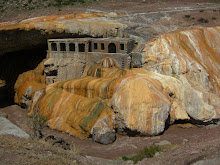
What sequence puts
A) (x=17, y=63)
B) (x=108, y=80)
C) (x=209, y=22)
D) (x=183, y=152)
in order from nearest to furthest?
1. (x=183, y=152)
2. (x=108, y=80)
3. (x=17, y=63)
4. (x=209, y=22)

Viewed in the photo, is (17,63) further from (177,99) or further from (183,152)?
(183,152)

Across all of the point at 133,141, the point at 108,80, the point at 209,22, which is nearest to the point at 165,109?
the point at 133,141

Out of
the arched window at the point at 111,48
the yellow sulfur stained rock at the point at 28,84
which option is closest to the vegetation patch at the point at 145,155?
the arched window at the point at 111,48

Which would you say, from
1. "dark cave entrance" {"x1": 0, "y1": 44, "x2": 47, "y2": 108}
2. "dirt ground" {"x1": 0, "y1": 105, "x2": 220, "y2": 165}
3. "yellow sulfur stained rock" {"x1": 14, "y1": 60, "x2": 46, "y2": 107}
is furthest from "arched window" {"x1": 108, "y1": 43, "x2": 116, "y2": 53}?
"dirt ground" {"x1": 0, "y1": 105, "x2": 220, "y2": 165}

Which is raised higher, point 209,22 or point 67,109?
point 209,22

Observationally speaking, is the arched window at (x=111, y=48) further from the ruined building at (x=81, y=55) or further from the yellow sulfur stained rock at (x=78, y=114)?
the yellow sulfur stained rock at (x=78, y=114)

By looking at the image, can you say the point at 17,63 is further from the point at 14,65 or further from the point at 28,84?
the point at 28,84

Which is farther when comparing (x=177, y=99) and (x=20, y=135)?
(x=177, y=99)

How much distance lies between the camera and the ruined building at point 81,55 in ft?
96.1

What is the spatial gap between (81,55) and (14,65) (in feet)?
34.2

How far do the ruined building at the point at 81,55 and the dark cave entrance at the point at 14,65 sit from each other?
10.9ft

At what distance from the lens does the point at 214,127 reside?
2398 cm

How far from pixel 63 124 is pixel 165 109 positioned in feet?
32.9

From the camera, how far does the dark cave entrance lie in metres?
34.7
